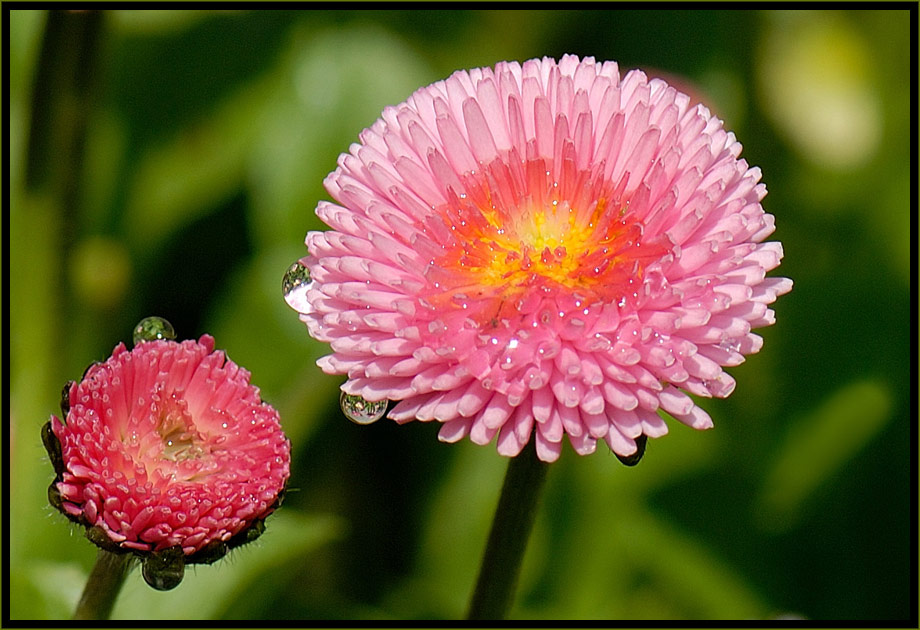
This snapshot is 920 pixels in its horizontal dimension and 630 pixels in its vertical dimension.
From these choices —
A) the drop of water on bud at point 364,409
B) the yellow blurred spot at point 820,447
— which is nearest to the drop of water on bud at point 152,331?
the drop of water on bud at point 364,409

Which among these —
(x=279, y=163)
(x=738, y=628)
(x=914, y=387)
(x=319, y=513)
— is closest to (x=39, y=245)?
(x=279, y=163)

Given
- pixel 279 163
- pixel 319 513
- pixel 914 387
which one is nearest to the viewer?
pixel 914 387

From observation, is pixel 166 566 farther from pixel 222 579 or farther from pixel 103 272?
pixel 103 272

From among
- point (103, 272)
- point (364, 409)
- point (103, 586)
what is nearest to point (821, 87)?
point (103, 272)

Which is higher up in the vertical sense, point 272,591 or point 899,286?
point 899,286

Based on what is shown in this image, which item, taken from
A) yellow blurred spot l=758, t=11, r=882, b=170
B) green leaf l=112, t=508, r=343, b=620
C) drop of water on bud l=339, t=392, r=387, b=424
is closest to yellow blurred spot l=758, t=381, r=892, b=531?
yellow blurred spot l=758, t=11, r=882, b=170

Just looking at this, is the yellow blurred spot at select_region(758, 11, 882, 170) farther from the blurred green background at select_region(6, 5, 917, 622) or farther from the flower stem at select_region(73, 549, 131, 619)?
the flower stem at select_region(73, 549, 131, 619)

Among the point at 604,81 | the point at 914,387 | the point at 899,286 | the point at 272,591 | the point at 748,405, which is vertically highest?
the point at 604,81

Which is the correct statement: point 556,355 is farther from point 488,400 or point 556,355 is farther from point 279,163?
point 279,163
